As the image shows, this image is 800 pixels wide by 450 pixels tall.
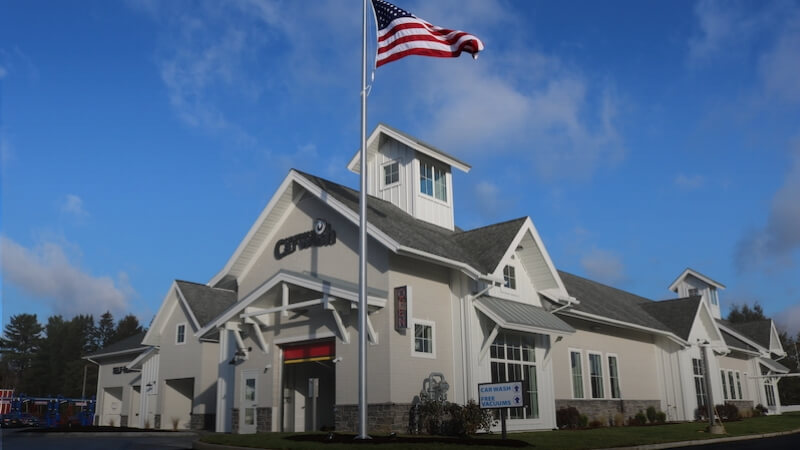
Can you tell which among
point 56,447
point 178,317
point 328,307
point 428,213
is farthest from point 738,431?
point 178,317

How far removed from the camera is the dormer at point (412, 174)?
23375 millimetres

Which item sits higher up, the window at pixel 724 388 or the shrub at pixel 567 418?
the window at pixel 724 388

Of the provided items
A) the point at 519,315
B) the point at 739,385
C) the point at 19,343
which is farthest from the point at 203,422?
the point at 19,343

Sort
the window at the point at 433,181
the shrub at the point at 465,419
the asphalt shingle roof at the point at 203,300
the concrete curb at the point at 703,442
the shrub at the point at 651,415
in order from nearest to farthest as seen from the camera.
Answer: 1. the concrete curb at the point at 703,442
2. the shrub at the point at 465,419
3. the window at the point at 433,181
4. the shrub at the point at 651,415
5. the asphalt shingle roof at the point at 203,300

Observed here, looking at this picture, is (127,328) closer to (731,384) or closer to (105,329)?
(105,329)

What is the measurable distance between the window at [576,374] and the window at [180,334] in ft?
59.0

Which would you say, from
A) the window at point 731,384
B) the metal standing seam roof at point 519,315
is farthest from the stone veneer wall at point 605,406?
the window at point 731,384

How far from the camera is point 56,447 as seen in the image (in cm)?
1488

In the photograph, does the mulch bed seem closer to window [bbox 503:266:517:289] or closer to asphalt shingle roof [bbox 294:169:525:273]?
asphalt shingle roof [bbox 294:169:525:273]

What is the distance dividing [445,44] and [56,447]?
42.7 feet

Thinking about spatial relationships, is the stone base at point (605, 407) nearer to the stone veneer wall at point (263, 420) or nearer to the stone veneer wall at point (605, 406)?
the stone veneer wall at point (605, 406)

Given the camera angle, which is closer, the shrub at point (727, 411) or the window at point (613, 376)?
the window at point (613, 376)

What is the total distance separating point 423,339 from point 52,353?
251 ft

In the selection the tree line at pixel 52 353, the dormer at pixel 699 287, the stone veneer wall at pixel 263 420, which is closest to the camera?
the stone veneer wall at pixel 263 420
